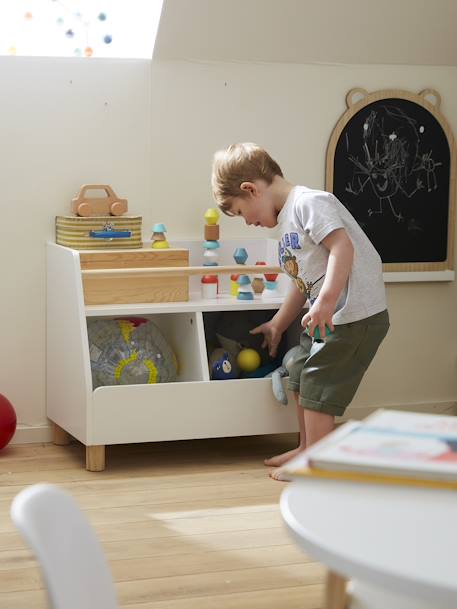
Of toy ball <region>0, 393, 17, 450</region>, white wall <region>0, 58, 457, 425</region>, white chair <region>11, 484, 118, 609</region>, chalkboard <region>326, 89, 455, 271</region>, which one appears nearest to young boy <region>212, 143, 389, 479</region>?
white wall <region>0, 58, 457, 425</region>

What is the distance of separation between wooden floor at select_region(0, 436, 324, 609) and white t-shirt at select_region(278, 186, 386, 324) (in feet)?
1.71

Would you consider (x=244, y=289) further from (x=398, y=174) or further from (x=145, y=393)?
(x=398, y=174)

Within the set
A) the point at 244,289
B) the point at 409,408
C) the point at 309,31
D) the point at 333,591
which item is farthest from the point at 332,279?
the point at 333,591

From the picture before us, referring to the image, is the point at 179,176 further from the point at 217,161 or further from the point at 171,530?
the point at 171,530

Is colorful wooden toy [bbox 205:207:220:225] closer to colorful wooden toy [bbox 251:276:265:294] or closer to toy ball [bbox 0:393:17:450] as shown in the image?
colorful wooden toy [bbox 251:276:265:294]

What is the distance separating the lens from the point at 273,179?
258 centimetres

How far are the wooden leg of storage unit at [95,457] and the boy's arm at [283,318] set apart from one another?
0.57m

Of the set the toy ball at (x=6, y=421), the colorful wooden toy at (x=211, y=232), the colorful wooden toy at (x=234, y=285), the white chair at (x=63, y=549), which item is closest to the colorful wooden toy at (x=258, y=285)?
the colorful wooden toy at (x=234, y=285)

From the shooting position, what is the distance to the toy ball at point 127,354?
8.95 ft

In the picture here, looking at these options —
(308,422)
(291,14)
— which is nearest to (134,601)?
(308,422)

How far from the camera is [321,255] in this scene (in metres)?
2.51

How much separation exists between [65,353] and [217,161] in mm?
700

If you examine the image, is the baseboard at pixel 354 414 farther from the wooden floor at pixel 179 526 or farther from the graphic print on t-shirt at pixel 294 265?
the graphic print on t-shirt at pixel 294 265

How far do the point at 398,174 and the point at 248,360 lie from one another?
2.71 feet
